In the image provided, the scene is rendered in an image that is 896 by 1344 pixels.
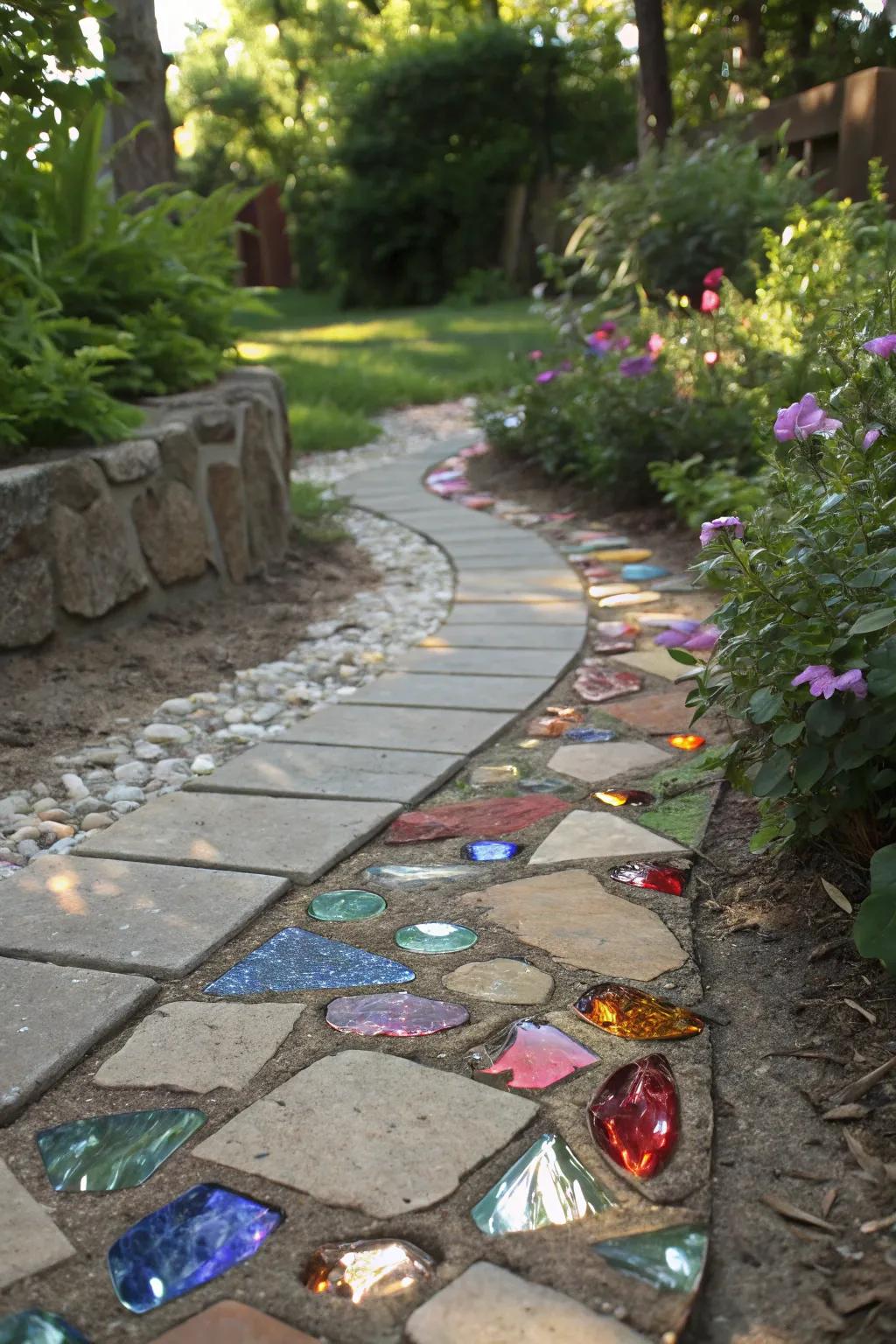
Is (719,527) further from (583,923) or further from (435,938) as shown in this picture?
(435,938)

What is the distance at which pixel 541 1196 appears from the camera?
51.9 inches

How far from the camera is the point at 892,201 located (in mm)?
6410

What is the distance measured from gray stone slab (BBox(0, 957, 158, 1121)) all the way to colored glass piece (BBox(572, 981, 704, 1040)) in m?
0.64

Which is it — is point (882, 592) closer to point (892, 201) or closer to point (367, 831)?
point (367, 831)

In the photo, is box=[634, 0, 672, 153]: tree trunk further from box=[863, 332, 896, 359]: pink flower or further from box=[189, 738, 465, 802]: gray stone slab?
box=[863, 332, 896, 359]: pink flower

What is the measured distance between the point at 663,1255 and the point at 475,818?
121 cm

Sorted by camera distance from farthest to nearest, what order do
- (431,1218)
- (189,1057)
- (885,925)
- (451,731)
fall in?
(451,731) → (189,1057) → (885,925) → (431,1218)

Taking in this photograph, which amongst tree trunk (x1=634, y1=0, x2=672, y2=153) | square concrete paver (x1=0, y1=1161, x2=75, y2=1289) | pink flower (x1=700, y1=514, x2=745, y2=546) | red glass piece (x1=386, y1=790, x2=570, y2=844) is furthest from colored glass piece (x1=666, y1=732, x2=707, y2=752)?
tree trunk (x1=634, y1=0, x2=672, y2=153)

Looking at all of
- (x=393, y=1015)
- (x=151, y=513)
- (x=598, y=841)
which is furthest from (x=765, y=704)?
(x=151, y=513)

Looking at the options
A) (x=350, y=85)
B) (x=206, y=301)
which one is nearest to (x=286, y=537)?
(x=206, y=301)

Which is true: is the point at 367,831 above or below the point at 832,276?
below

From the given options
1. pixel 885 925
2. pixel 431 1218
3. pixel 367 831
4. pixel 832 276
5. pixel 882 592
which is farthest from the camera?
pixel 832 276

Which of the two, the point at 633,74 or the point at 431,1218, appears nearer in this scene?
the point at 431,1218

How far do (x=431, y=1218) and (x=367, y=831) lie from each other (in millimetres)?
1066
